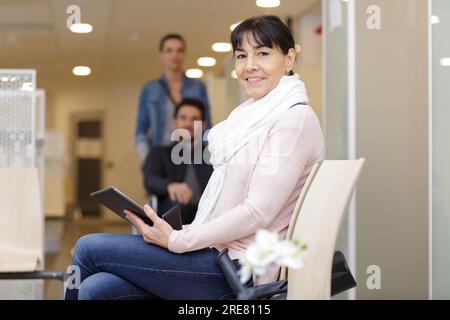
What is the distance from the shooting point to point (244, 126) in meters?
1.93

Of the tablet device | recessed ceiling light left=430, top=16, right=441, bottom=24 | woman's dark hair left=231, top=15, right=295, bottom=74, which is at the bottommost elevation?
the tablet device

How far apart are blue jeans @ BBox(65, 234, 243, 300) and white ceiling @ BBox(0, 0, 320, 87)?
2826 millimetres

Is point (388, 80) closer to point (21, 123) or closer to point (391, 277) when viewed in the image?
point (391, 277)

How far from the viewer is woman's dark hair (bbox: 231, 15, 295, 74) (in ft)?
6.39

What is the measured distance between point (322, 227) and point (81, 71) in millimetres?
8099

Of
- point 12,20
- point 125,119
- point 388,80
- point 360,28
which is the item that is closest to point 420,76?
point 388,80

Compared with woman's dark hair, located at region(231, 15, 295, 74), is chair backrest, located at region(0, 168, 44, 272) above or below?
below

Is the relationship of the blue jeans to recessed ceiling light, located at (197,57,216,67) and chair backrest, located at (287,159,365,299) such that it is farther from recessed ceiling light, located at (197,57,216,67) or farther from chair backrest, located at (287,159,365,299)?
recessed ceiling light, located at (197,57,216,67)

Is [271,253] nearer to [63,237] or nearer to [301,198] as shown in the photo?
[301,198]

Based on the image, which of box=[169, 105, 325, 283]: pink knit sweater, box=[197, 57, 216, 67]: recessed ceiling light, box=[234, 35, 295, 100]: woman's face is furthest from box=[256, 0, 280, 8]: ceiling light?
box=[169, 105, 325, 283]: pink knit sweater

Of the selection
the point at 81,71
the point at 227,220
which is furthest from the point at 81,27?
the point at 81,71

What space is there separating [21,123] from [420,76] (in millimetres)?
1693

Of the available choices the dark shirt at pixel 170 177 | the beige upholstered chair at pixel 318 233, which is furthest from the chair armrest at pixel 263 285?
the dark shirt at pixel 170 177

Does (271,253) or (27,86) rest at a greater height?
(27,86)
